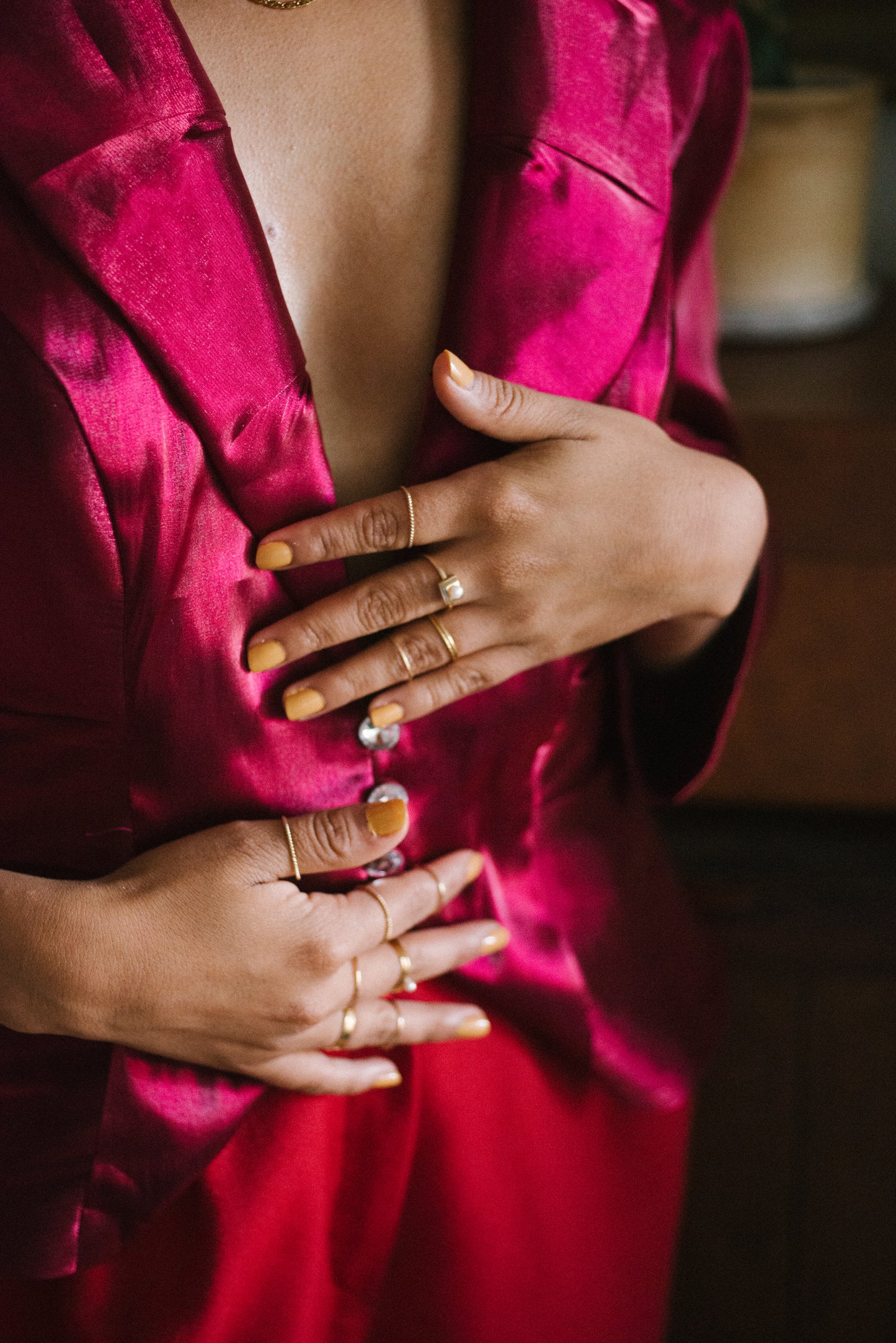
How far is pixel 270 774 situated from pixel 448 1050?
205 millimetres

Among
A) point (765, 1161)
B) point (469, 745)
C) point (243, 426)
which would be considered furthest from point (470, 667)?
point (765, 1161)

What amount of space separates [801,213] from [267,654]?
2.45 feet

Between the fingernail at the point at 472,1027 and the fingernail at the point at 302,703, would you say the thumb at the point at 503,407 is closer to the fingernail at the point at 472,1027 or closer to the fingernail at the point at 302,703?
the fingernail at the point at 302,703

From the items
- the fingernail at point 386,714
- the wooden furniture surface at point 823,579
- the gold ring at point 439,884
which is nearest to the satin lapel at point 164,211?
the fingernail at point 386,714

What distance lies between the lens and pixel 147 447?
1.59 ft

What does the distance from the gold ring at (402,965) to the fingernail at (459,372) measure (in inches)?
11.0

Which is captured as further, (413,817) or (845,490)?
(845,490)

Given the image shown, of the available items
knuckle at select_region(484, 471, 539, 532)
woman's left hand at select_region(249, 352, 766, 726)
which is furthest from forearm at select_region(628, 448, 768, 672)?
knuckle at select_region(484, 471, 539, 532)

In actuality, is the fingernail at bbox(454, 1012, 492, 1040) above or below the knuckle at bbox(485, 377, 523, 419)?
below

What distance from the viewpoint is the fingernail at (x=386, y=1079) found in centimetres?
61

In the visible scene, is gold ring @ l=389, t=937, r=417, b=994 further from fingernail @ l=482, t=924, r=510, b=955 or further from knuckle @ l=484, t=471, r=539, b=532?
knuckle @ l=484, t=471, r=539, b=532

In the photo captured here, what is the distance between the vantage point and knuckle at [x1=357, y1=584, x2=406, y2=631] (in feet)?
1.74

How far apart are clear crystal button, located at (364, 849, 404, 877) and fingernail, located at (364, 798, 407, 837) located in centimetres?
4

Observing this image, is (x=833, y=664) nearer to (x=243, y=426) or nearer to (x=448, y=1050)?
(x=448, y=1050)
